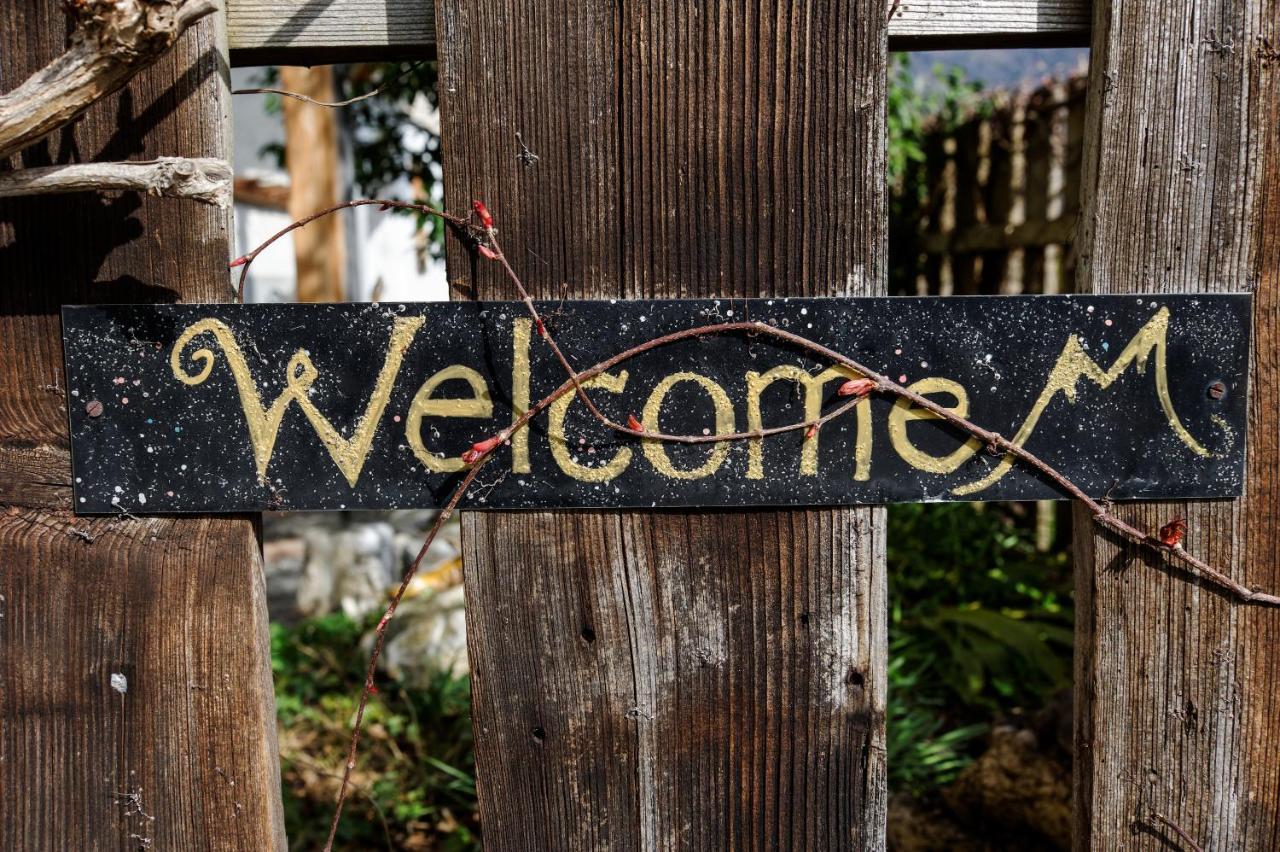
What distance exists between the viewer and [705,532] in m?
1.28

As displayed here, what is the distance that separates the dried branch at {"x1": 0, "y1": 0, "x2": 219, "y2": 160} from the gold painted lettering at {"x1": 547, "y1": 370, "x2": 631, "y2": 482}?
62cm

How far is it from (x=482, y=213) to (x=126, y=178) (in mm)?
A: 427

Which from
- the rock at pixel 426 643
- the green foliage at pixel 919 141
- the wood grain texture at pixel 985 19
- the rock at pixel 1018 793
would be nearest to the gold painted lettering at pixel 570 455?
the wood grain texture at pixel 985 19

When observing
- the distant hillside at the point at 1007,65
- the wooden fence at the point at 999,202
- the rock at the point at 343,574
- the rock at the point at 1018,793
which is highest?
the distant hillside at the point at 1007,65

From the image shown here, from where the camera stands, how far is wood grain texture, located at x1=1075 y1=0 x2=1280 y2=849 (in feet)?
4.02

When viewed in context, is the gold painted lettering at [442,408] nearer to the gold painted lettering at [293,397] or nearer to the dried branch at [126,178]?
the gold painted lettering at [293,397]

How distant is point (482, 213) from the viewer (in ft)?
3.99

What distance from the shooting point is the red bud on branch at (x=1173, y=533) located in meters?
1.25

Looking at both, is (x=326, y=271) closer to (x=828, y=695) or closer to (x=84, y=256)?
(x=84, y=256)

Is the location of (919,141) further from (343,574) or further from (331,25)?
(331,25)

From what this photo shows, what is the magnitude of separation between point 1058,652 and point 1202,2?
2992 mm

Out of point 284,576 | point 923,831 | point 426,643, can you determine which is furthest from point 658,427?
point 284,576

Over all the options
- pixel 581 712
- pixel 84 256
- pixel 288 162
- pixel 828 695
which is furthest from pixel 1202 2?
pixel 288 162

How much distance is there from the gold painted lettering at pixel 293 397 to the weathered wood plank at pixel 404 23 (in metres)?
0.39
